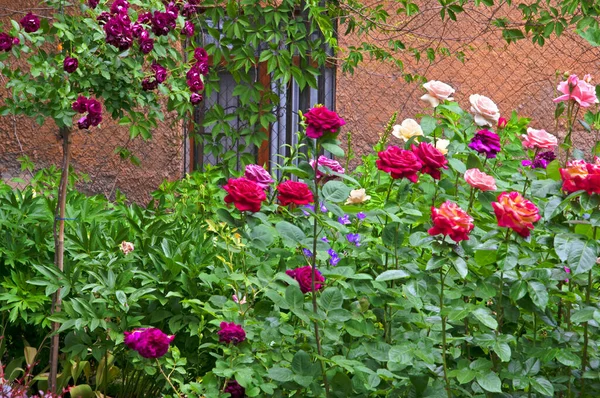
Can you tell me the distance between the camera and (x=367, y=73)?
5785 millimetres

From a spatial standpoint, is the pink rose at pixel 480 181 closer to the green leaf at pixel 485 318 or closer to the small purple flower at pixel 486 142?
the green leaf at pixel 485 318

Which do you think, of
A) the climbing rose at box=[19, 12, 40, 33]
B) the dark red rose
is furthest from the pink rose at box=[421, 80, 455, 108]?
the climbing rose at box=[19, 12, 40, 33]

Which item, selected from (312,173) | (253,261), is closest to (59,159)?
(253,261)

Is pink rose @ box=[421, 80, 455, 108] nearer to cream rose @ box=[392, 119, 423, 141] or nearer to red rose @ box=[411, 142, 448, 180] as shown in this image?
cream rose @ box=[392, 119, 423, 141]

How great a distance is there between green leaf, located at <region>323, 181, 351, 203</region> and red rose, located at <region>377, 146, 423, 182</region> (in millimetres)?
110

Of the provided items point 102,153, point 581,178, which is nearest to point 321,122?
point 581,178

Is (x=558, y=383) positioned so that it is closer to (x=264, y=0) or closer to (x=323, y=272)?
(x=323, y=272)

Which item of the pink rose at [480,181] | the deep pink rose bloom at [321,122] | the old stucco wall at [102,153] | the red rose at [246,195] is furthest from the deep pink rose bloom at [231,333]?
the old stucco wall at [102,153]

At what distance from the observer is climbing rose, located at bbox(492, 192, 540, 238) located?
180 cm

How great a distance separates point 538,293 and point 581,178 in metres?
0.28

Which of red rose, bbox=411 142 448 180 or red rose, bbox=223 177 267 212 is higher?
red rose, bbox=411 142 448 180

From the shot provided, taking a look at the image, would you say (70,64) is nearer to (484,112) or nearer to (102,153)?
(484,112)

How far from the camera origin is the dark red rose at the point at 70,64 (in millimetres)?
2736

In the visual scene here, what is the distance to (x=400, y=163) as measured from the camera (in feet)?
6.63
